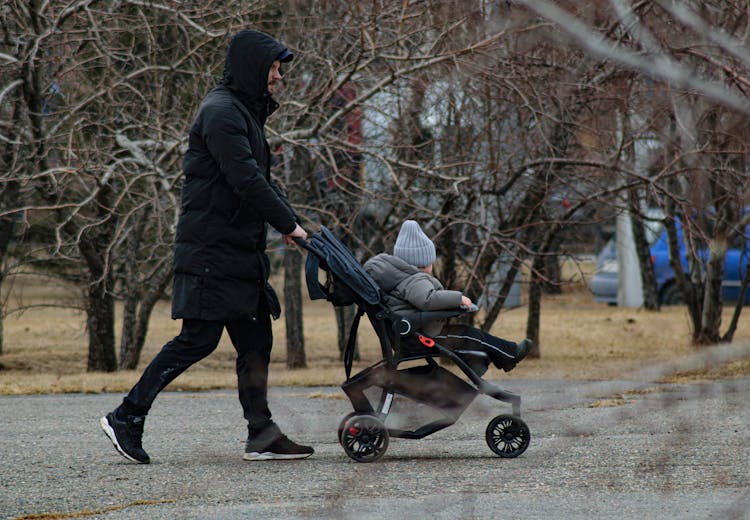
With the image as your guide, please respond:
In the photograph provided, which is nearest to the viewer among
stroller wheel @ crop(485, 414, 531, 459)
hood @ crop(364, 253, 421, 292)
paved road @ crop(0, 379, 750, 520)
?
paved road @ crop(0, 379, 750, 520)

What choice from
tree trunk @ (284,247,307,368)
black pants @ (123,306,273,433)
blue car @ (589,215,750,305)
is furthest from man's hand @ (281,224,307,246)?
tree trunk @ (284,247,307,368)

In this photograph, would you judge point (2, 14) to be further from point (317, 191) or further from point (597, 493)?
point (597, 493)

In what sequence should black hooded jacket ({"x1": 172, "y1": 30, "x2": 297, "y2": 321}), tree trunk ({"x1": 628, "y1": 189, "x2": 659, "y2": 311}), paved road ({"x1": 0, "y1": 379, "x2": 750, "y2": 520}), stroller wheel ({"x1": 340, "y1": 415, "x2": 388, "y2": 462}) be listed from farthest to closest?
tree trunk ({"x1": 628, "y1": 189, "x2": 659, "y2": 311}) → stroller wheel ({"x1": 340, "y1": 415, "x2": 388, "y2": 462}) → black hooded jacket ({"x1": 172, "y1": 30, "x2": 297, "y2": 321}) → paved road ({"x1": 0, "y1": 379, "x2": 750, "y2": 520})

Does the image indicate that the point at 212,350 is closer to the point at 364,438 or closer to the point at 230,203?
the point at 230,203

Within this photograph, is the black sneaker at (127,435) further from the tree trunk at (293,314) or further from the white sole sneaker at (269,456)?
the tree trunk at (293,314)

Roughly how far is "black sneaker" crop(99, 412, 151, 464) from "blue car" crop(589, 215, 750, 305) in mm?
6874

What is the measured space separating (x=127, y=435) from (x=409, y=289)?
144 cm

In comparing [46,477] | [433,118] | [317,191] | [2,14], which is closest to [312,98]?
[433,118]

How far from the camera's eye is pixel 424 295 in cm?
519

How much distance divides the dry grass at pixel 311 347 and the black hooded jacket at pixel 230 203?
3.40m

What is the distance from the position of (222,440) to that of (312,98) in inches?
176

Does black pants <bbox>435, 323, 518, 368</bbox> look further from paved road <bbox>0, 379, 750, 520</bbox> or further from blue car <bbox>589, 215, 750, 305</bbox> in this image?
blue car <bbox>589, 215, 750, 305</bbox>

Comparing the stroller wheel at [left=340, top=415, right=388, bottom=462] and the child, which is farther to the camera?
the child

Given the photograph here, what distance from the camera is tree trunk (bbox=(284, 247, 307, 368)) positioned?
12875 mm
